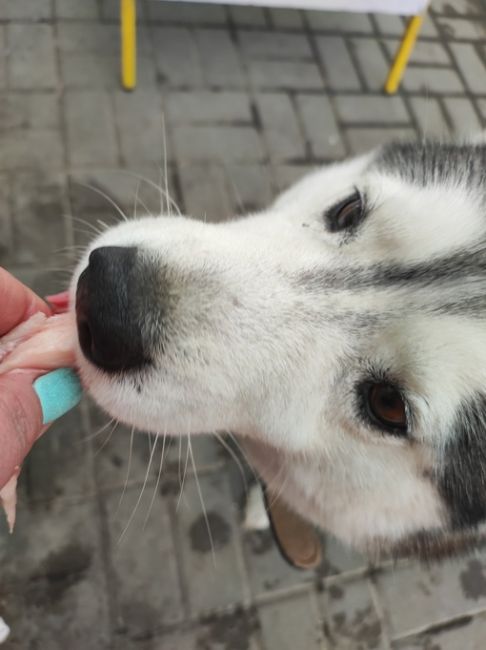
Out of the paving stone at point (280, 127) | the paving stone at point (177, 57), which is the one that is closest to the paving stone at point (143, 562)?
the paving stone at point (280, 127)

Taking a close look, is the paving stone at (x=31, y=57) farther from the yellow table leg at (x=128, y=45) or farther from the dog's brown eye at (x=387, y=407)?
the dog's brown eye at (x=387, y=407)

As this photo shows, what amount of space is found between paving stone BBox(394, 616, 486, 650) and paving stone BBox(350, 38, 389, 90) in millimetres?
3844

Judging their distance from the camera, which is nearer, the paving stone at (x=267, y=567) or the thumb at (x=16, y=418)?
the thumb at (x=16, y=418)

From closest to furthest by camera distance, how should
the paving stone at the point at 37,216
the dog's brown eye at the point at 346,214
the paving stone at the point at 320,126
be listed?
the dog's brown eye at the point at 346,214 < the paving stone at the point at 37,216 < the paving stone at the point at 320,126

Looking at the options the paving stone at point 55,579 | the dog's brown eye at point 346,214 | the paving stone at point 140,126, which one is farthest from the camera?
the paving stone at point 140,126

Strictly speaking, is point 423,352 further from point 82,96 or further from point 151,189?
point 82,96

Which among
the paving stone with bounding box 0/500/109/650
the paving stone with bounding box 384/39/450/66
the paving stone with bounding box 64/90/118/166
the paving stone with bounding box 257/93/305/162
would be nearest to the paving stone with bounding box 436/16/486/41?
the paving stone with bounding box 384/39/450/66

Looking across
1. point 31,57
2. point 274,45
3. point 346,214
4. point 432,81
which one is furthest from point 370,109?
point 346,214

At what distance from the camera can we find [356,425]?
5.29ft

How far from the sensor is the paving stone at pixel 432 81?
4.54m

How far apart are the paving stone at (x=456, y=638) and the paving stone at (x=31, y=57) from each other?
4.10m

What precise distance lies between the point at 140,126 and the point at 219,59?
96cm

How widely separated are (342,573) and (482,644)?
825mm

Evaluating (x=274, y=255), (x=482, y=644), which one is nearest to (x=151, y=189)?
(x=274, y=255)
